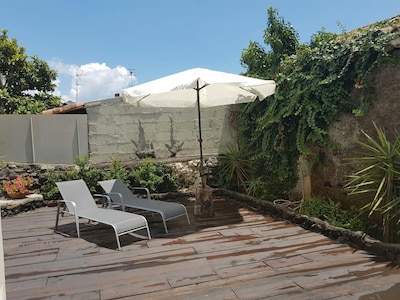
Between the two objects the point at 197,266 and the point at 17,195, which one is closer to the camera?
the point at 197,266

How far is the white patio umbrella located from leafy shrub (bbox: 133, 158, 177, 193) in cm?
236

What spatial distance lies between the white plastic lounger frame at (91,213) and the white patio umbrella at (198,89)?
1.95 meters

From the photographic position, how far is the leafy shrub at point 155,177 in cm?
832

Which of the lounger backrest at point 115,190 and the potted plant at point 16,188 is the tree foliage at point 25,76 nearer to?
the potted plant at point 16,188

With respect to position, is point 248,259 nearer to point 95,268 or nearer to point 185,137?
point 95,268

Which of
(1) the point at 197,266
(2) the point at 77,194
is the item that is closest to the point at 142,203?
(2) the point at 77,194

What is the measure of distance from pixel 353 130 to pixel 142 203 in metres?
4.21

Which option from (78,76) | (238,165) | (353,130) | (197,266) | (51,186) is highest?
(78,76)

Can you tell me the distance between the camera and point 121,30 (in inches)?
422

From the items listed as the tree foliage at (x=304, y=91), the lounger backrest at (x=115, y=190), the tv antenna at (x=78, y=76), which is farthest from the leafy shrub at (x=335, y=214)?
the tv antenna at (x=78, y=76)

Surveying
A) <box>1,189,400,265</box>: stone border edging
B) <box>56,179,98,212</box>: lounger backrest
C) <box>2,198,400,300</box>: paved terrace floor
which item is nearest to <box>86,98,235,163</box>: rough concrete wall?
<box>1,189,400,265</box>: stone border edging

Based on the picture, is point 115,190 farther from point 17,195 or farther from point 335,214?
point 335,214

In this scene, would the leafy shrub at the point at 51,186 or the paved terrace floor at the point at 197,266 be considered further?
the leafy shrub at the point at 51,186

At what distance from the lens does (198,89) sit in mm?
6098
